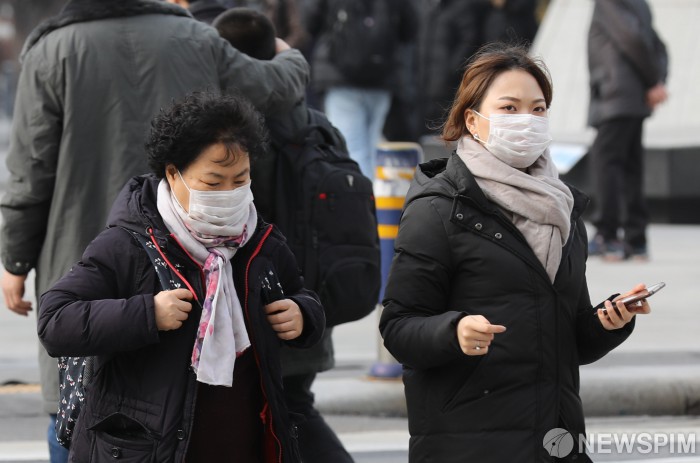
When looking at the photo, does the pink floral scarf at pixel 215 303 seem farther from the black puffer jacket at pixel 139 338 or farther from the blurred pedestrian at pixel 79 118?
the blurred pedestrian at pixel 79 118

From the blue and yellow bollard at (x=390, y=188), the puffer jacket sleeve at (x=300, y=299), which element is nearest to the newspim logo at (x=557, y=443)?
the puffer jacket sleeve at (x=300, y=299)

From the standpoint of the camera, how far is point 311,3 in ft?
37.1

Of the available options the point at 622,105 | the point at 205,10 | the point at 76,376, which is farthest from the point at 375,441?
the point at 622,105

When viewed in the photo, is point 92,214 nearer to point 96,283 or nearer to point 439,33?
point 96,283

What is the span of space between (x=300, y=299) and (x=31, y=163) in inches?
50.2

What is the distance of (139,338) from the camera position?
3.32m

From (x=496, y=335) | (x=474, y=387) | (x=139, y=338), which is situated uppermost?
(x=139, y=338)

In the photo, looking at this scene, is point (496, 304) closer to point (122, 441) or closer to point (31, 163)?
point (122, 441)

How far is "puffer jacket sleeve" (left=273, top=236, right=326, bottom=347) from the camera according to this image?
3604mm

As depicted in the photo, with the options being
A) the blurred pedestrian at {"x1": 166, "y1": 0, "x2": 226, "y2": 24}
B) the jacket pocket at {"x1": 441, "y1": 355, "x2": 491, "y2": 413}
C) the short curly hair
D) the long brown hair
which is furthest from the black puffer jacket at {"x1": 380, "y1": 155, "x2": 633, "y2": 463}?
the blurred pedestrian at {"x1": 166, "y1": 0, "x2": 226, "y2": 24}

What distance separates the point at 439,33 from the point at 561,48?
6.28ft

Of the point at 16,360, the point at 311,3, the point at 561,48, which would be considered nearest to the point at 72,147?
the point at 16,360

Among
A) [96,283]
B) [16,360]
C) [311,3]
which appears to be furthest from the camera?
[311,3]

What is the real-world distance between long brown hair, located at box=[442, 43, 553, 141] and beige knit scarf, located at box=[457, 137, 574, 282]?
145mm
